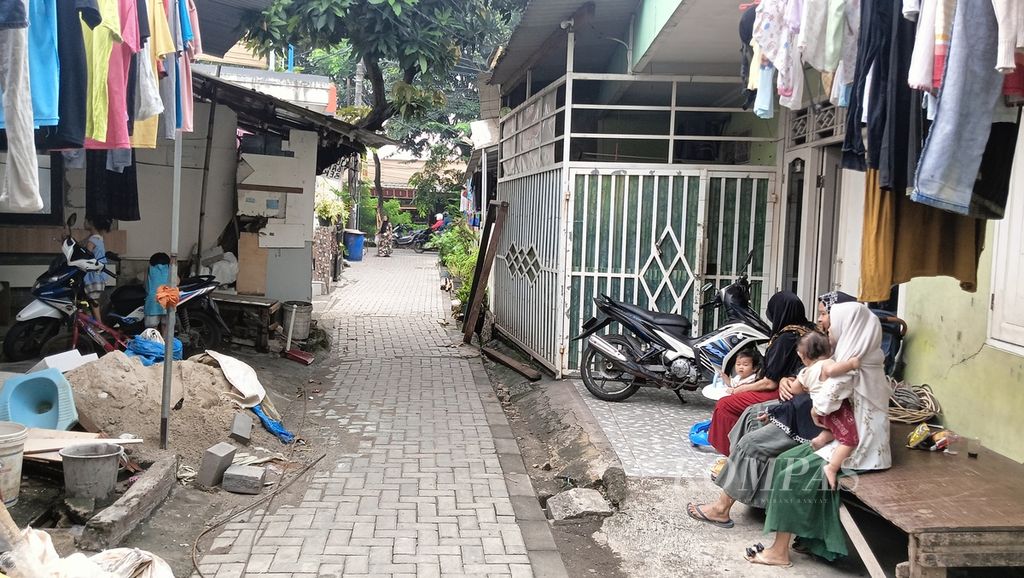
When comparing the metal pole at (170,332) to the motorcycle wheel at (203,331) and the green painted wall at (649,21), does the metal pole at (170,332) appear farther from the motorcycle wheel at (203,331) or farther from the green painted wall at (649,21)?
the green painted wall at (649,21)

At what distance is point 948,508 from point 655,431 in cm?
310

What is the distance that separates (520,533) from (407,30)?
769 cm

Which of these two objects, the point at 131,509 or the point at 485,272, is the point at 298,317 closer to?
the point at 485,272

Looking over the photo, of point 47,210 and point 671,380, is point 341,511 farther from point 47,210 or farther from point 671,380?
point 47,210

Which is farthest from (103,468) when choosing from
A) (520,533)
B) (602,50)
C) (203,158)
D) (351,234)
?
(351,234)

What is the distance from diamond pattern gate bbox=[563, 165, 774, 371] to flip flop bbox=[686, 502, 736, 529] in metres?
3.50

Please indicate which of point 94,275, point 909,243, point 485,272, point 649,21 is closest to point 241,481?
point 94,275

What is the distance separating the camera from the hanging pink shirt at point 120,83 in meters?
4.62

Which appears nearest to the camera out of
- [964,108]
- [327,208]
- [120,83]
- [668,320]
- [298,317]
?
[964,108]

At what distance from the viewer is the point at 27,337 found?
25.5 feet

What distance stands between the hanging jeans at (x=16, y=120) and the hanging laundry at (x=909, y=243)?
4.05m

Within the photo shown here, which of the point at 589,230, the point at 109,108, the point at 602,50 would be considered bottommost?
the point at 589,230

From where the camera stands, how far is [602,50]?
9.86 m

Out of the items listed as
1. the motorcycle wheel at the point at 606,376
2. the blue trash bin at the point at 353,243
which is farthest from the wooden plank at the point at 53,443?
the blue trash bin at the point at 353,243
